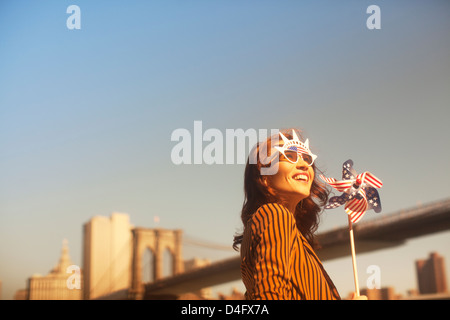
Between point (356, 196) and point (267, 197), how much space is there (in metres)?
1.92

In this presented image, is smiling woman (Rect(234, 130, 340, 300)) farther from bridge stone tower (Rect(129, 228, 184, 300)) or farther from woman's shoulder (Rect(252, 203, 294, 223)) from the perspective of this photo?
bridge stone tower (Rect(129, 228, 184, 300))

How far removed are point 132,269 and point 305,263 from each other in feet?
141

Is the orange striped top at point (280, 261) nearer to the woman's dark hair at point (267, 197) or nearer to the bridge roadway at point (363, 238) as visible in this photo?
the woman's dark hair at point (267, 197)

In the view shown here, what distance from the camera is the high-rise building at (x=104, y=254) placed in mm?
45094

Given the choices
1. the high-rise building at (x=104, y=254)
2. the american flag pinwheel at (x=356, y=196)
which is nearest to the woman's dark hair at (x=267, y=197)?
the american flag pinwheel at (x=356, y=196)

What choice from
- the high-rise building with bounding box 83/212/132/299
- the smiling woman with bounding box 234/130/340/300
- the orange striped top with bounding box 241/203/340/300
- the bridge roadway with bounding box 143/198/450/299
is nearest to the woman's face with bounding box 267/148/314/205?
the smiling woman with bounding box 234/130/340/300

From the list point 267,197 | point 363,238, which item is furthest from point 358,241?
point 267,197

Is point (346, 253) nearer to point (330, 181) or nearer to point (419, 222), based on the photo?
point (419, 222)

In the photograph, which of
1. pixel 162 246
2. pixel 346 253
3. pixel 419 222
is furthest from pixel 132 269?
pixel 419 222

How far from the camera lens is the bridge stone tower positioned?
146 feet

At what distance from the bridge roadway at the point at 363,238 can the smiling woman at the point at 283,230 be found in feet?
76.0

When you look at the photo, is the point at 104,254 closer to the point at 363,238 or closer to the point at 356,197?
the point at 363,238

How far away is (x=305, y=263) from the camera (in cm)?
197

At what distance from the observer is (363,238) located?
2653 centimetres
